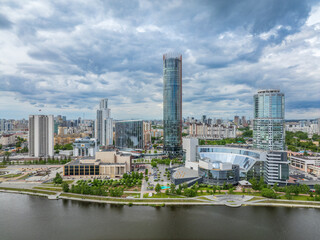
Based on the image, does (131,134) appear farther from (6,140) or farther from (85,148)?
(6,140)

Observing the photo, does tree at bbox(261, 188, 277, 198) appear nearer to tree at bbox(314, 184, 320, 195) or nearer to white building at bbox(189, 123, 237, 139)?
tree at bbox(314, 184, 320, 195)

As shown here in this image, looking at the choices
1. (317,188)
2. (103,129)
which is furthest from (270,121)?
(103,129)

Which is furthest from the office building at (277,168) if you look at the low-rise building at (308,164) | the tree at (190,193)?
the low-rise building at (308,164)

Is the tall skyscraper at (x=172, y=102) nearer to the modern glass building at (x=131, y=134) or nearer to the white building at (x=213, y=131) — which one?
the modern glass building at (x=131, y=134)

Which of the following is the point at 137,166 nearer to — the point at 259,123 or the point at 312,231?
the point at 259,123

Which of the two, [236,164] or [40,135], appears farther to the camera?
[40,135]

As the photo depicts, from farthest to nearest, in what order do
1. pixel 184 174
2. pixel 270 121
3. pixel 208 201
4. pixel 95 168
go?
pixel 270 121
pixel 95 168
pixel 184 174
pixel 208 201

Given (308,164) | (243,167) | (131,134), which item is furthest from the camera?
(131,134)
